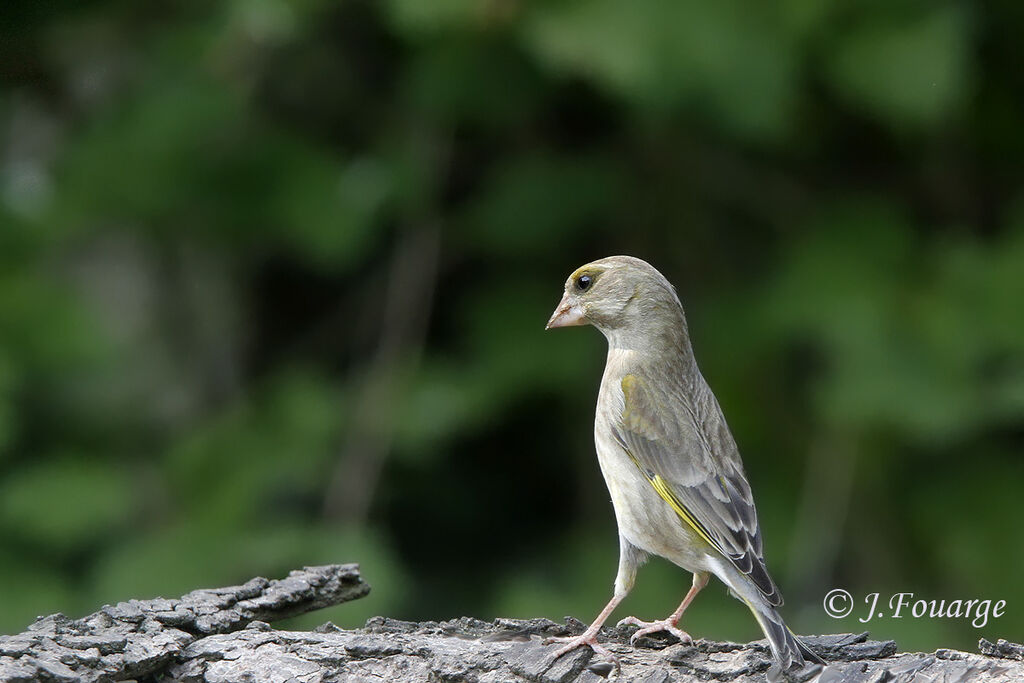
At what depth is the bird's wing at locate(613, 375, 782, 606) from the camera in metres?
4.00

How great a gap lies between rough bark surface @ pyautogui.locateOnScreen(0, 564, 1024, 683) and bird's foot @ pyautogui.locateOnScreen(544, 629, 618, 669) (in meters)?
0.03

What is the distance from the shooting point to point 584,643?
141 inches

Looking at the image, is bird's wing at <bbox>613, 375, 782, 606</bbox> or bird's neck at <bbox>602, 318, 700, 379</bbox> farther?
bird's neck at <bbox>602, 318, 700, 379</bbox>

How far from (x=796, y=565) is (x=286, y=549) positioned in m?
2.34

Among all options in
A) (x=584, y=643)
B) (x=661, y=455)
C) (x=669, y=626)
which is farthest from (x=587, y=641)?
(x=661, y=455)

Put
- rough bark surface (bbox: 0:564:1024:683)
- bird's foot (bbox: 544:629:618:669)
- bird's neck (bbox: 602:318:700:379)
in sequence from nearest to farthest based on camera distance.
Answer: rough bark surface (bbox: 0:564:1024:683)
bird's foot (bbox: 544:629:618:669)
bird's neck (bbox: 602:318:700:379)

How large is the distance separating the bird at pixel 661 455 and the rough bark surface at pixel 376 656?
0.14 m

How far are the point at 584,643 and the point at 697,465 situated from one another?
881 millimetres

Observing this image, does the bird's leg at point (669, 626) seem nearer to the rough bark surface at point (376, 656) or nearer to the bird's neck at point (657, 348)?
the rough bark surface at point (376, 656)

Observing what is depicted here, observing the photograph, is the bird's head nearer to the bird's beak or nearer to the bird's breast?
the bird's beak

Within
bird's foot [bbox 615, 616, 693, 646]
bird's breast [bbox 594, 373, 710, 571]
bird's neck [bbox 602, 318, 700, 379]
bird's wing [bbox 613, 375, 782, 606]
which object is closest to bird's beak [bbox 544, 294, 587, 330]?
bird's neck [bbox 602, 318, 700, 379]

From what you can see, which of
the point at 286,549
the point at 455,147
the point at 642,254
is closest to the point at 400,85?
the point at 455,147

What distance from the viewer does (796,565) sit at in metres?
6.39

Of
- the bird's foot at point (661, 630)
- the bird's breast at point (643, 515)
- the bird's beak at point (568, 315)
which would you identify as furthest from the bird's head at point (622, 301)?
the bird's foot at point (661, 630)
